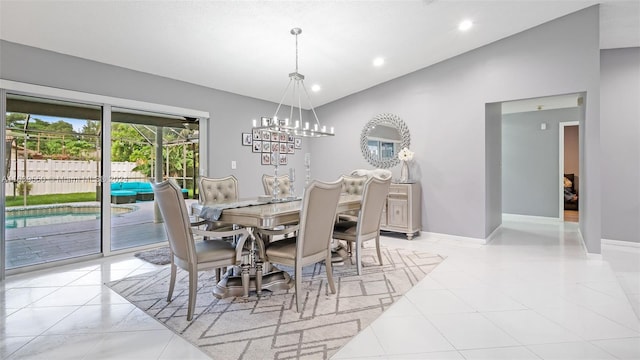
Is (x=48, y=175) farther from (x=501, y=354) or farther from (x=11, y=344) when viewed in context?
(x=501, y=354)

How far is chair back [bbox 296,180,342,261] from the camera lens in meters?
2.32

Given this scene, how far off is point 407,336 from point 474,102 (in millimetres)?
3653

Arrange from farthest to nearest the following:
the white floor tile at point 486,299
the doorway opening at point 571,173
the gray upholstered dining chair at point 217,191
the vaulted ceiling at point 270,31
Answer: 1. the doorway opening at point 571,173
2. the gray upholstered dining chair at point 217,191
3. the vaulted ceiling at point 270,31
4. the white floor tile at point 486,299

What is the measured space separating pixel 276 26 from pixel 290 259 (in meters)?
2.42

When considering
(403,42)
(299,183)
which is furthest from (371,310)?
(299,183)

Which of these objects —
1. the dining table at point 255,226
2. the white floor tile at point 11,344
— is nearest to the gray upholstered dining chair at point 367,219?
the dining table at point 255,226

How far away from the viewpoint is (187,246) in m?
2.27

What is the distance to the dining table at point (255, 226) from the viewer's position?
2369mm

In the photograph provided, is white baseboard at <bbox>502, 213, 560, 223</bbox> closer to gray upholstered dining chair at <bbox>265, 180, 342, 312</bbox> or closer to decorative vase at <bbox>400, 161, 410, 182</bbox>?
decorative vase at <bbox>400, 161, 410, 182</bbox>

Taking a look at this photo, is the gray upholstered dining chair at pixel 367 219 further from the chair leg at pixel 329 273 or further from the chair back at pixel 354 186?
the chair back at pixel 354 186

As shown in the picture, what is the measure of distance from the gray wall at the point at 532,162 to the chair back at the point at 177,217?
663 centimetres

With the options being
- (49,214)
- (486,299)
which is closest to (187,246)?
(486,299)

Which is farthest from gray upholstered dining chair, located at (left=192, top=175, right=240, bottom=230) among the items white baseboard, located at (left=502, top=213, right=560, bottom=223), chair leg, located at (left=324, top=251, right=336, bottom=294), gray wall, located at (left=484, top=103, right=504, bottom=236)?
white baseboard, located at (left=502, top=213, right=560, bottom=223)

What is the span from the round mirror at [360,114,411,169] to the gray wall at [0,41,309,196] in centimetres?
145
